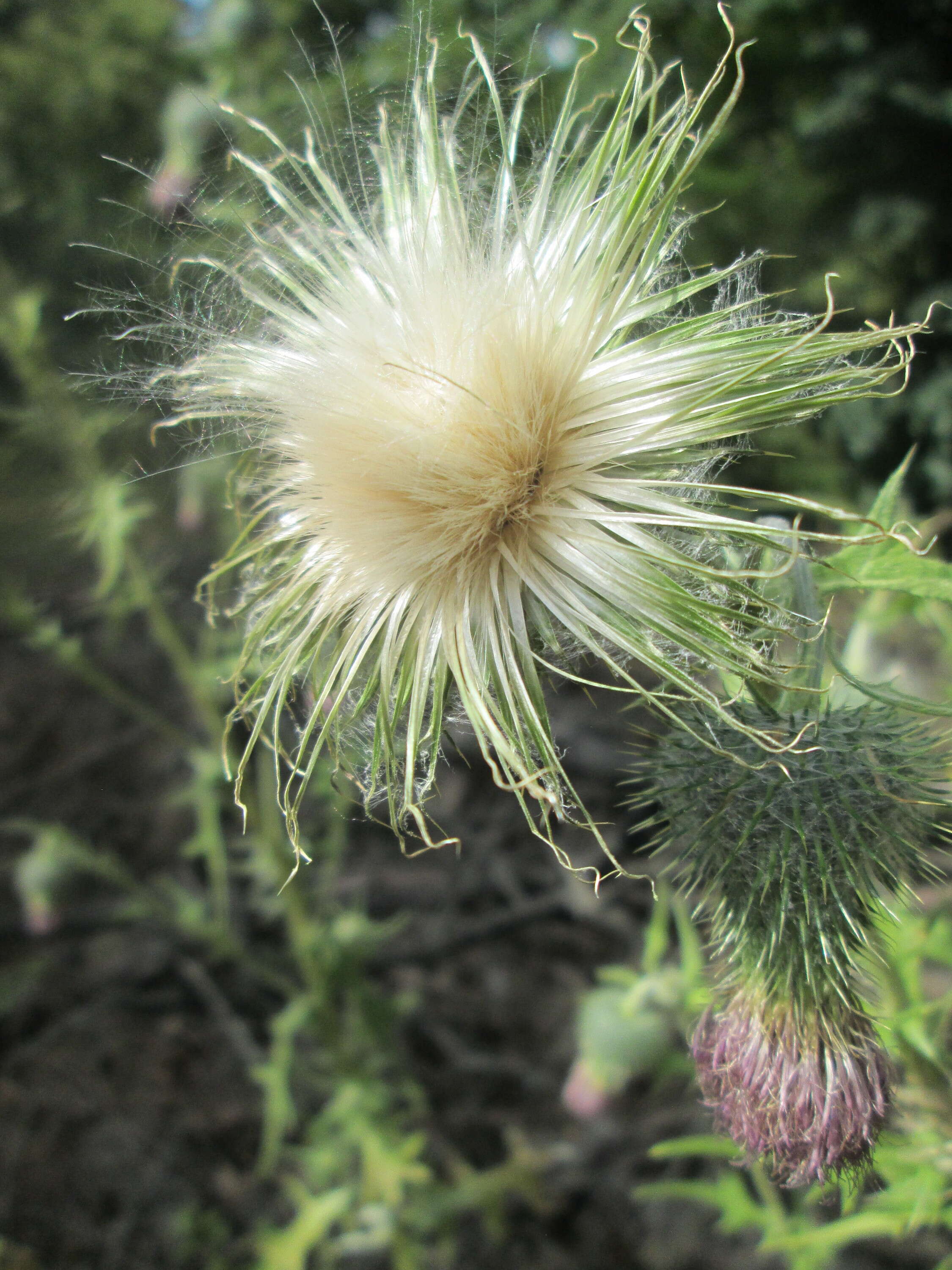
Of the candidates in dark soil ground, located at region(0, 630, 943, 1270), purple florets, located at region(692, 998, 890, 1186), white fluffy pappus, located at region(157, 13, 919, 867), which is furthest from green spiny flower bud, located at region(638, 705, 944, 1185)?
dark soil ground, located at region(0, 630, 943, 1270)

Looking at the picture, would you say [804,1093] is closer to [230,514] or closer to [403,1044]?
[230,514]

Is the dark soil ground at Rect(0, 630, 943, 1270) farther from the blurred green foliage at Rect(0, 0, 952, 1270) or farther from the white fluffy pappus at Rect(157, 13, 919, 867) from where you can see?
the white fluffy pappus at Rect(157, 13, 919, 867)

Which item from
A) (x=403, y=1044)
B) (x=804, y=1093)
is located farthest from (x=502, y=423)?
(x=403, y=1044)

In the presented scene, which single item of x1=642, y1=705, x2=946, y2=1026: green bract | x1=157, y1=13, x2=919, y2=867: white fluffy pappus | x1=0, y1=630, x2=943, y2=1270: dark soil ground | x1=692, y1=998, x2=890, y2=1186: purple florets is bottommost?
x1=0, y1=630, x2=943, y2=1270: dark soil ground

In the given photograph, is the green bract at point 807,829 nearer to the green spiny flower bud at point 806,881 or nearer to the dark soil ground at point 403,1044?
the green spiny flower bud at point 806,881

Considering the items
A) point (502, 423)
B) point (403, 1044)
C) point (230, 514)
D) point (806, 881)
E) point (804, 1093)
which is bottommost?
point (403, 1044)

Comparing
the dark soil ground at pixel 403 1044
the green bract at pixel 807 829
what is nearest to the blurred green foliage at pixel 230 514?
the dark soil ground at pixel 403 1044
